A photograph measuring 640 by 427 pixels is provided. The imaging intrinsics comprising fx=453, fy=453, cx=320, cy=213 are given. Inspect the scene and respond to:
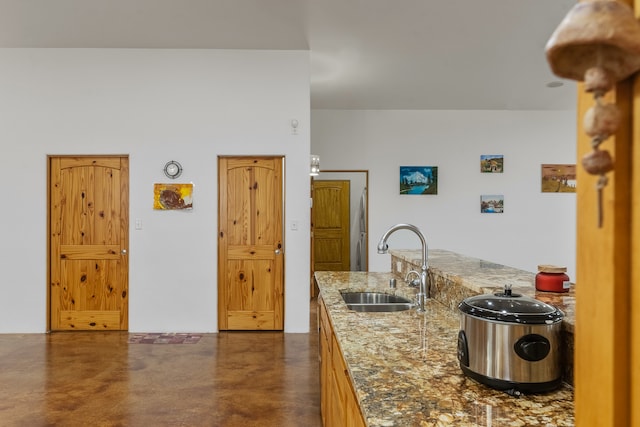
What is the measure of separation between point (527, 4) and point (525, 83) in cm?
237

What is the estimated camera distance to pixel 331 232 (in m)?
8.17

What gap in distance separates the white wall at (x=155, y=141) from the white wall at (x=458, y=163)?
7.84 feet

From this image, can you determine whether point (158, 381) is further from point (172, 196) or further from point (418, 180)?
point (418, 180)

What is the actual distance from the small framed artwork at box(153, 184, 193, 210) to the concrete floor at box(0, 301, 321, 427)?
1408 millimetres

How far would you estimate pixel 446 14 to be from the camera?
3.98 metres

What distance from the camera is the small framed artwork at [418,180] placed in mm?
7164

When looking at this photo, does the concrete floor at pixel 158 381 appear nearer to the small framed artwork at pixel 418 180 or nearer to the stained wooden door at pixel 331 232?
the small framed artwork at pixel 418 180

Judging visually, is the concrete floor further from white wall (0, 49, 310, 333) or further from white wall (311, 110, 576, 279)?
white wall (311, 110, 576, 279)

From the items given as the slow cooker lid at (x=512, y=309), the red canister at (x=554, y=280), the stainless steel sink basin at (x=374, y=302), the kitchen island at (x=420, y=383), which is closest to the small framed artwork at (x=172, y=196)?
the stainless steel sink basin at (x=374, y=302)

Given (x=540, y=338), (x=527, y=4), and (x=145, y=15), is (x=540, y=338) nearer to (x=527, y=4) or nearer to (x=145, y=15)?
(x=527, y=4)

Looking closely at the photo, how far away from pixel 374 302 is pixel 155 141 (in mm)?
3273

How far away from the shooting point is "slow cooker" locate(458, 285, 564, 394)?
47.0 inches

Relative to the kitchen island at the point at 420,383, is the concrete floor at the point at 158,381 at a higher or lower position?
lower

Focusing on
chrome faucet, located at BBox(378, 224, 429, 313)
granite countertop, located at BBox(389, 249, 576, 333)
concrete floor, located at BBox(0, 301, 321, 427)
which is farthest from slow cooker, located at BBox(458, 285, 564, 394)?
concrete floor, located at BBox(0, 301, 321, 427)
